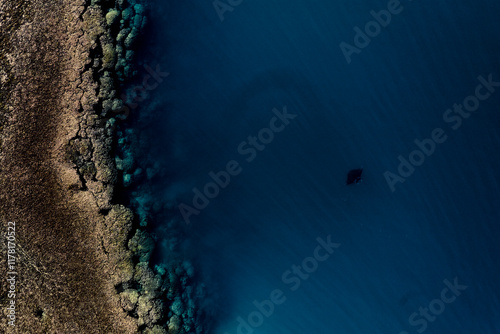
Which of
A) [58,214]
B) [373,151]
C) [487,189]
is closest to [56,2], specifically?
[58,214]

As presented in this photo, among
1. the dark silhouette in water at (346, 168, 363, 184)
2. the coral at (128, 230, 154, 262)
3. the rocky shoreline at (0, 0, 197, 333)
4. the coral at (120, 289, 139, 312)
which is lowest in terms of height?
the dark silhouette in water at (346, 168, 363, 184)

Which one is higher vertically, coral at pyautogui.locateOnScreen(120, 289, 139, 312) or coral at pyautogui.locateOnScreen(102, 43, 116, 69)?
coral at pyautogui.locateOnScreen(102, 43, 116, 69)

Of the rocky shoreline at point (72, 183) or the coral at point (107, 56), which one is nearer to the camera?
the rocky shoreline at point (72, 183)

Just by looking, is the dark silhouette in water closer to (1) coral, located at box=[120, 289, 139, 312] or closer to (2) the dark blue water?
(2) the dark blue water

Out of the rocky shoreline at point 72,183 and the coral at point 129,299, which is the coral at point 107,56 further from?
the coral at point 129,299

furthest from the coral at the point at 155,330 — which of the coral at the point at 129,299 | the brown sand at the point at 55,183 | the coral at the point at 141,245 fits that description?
the coral at the point at 141,245

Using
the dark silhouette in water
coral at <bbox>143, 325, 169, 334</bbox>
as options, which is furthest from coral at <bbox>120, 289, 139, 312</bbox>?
the dark silhouette in water

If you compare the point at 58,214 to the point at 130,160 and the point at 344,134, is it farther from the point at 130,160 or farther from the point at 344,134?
the point at 344,134

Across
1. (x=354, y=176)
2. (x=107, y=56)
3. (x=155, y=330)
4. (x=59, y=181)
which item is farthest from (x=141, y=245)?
(x=354, y=176)
